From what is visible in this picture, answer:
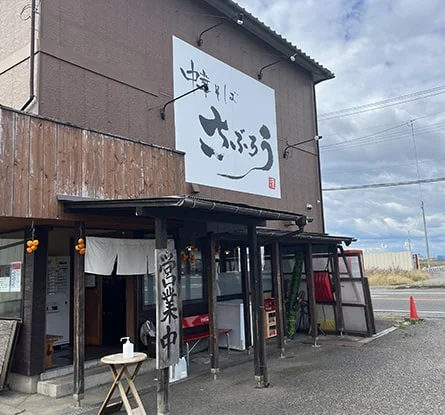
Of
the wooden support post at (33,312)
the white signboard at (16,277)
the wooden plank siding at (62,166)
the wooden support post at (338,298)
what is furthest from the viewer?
the wooden support post at (338,298)

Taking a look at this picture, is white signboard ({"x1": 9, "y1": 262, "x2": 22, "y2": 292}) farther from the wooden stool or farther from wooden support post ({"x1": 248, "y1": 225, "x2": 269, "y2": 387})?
wooden support post ({"x1": 248, "y1": 225, "x2": 269, "y2": 387})

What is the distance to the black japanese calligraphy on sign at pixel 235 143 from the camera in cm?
1009

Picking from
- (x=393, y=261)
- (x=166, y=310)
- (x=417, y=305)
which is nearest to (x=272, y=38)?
(x=166, y=310)

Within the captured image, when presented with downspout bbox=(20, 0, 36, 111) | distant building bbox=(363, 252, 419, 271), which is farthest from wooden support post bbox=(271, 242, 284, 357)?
distant building bbox=(363, 252, 419, 271)

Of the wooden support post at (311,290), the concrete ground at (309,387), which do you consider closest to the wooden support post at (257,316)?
the concrete ground at (309,387)

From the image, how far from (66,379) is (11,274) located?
75.8 inches

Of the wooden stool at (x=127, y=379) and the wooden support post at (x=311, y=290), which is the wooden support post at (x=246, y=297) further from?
the wooden stool at (x=127, y=379)

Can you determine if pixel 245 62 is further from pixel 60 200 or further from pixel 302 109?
pixel 60 200

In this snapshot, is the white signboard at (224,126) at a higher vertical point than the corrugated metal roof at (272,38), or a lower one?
lower

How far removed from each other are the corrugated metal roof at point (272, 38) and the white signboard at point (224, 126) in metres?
1.35

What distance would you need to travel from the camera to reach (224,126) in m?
10.6

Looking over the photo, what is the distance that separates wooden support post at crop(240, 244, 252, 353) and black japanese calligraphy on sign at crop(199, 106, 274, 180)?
2.01m

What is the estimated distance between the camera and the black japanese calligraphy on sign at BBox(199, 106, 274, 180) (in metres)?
10.1

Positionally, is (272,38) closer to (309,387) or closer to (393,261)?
(309,387)
